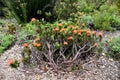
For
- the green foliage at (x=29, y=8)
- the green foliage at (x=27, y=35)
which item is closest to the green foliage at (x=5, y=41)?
the green foliage at (x=27, y=35)

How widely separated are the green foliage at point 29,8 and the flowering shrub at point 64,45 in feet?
6.54

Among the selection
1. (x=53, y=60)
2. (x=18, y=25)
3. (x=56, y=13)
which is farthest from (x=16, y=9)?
(x=53, y=60)

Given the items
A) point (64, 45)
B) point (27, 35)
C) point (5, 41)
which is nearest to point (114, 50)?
point (64, 45)

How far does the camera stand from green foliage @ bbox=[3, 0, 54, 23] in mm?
6457

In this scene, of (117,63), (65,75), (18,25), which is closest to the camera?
(65,75)

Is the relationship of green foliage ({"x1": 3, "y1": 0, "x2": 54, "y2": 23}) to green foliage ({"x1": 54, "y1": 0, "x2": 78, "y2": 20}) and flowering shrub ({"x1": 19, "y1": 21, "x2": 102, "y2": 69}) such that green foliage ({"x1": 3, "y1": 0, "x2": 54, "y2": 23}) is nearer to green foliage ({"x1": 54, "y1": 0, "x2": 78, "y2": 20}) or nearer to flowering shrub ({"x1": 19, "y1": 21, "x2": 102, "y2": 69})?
green foliage ({"x1": 54, "y1": 0, "x2": 78, "y2": 20})

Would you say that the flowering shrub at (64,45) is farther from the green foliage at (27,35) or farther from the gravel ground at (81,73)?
the green foliage at (27,35)

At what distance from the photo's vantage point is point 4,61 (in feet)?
15.9

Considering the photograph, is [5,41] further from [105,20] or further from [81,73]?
[105,20]

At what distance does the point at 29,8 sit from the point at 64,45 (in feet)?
7.63

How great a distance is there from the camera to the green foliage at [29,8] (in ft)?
21.2

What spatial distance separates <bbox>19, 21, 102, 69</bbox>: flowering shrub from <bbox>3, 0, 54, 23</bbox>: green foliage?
199 cm

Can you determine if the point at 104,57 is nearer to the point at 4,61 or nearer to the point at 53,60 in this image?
the point at 53,60

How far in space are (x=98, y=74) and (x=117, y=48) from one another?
69cm
